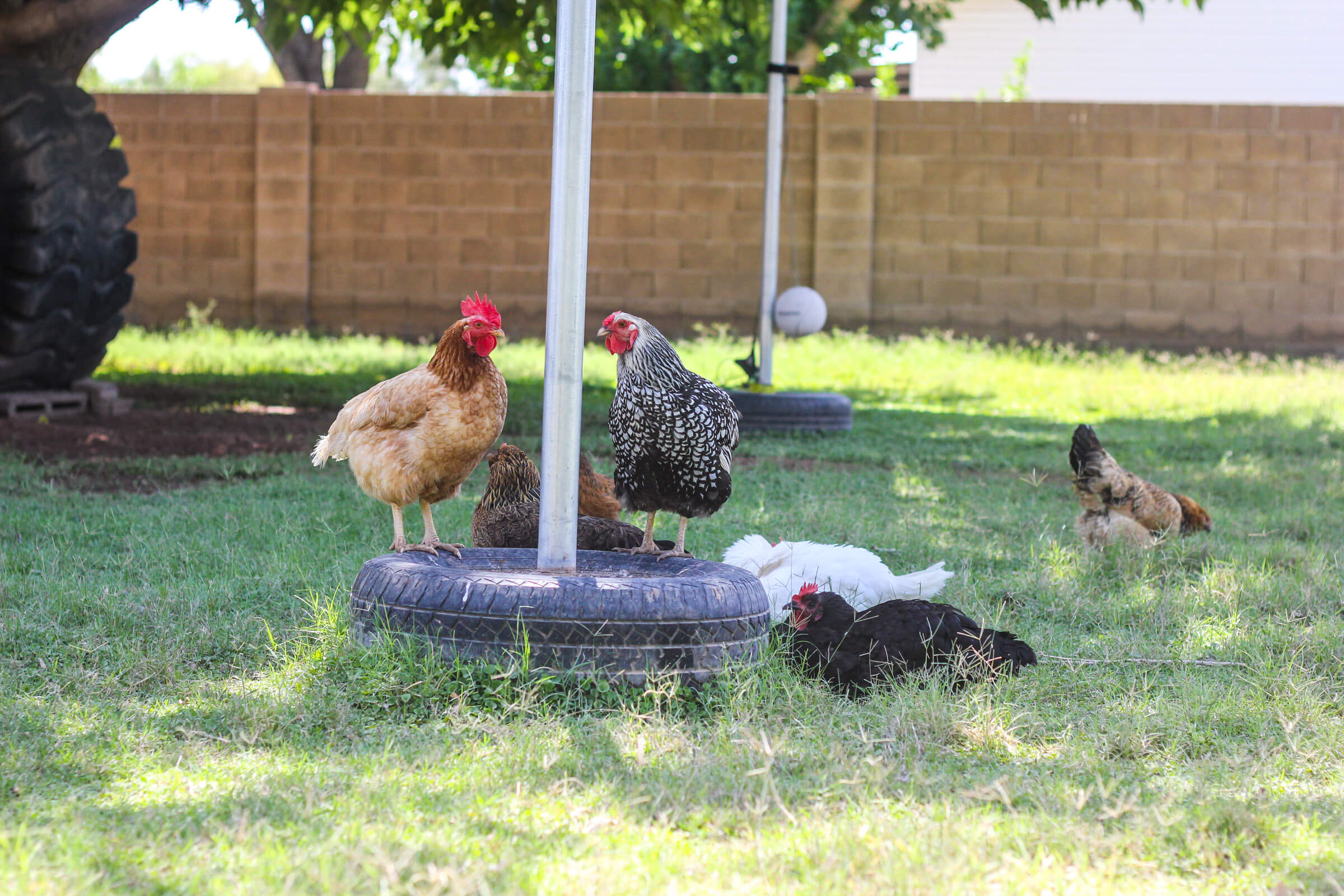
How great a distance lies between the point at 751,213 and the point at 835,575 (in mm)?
9569

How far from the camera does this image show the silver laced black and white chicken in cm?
381

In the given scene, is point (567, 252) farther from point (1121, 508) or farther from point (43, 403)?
point (43, 403)

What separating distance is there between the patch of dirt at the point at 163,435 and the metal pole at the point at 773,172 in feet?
9.97

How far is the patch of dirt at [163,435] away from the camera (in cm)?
675

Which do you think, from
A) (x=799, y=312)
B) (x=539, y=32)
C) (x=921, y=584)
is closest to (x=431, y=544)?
(x=921, y=584)

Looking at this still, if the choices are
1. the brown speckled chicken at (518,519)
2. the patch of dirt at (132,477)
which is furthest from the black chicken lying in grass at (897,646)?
A: the patch of dirt at (132,477)

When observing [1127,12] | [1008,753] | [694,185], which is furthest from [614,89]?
[1008,753]

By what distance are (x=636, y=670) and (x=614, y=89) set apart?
17.5 meters

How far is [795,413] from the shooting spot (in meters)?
8.23

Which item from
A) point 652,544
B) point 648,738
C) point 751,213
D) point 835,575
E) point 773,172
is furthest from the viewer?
point 751,213

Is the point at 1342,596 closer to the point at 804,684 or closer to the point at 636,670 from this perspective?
the point at 804,684

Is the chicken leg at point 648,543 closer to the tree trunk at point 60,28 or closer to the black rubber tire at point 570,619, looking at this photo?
the black rubber tire at point 570,619

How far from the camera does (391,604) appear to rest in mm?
3184

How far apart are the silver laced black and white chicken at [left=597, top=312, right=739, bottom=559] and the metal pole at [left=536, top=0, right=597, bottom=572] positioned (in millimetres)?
502
